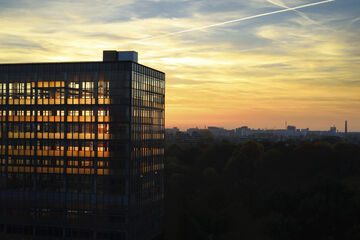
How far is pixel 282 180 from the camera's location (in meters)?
143

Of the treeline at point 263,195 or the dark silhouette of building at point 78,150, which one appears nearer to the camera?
the dark silhouette of building at point 78,150

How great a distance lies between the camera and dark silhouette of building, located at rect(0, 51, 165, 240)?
78.4 meters

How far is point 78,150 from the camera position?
266 ft

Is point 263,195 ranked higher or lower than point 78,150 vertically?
lower

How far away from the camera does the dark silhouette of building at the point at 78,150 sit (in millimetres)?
78375

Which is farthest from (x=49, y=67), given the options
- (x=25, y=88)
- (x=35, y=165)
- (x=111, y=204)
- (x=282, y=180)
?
(x=282, y=180)

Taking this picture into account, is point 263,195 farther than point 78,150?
Yes

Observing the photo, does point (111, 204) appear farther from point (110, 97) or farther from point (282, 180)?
point (282, 180)

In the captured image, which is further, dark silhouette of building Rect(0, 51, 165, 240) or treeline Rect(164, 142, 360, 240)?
treeline Rect(164, 142, 360, 240)

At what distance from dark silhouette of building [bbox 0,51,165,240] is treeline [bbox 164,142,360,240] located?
16694 mm

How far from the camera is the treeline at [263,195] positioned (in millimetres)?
80812

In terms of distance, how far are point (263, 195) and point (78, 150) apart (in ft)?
188

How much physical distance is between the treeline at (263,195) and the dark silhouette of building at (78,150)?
16694 millimetres

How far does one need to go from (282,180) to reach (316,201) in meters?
60.1
